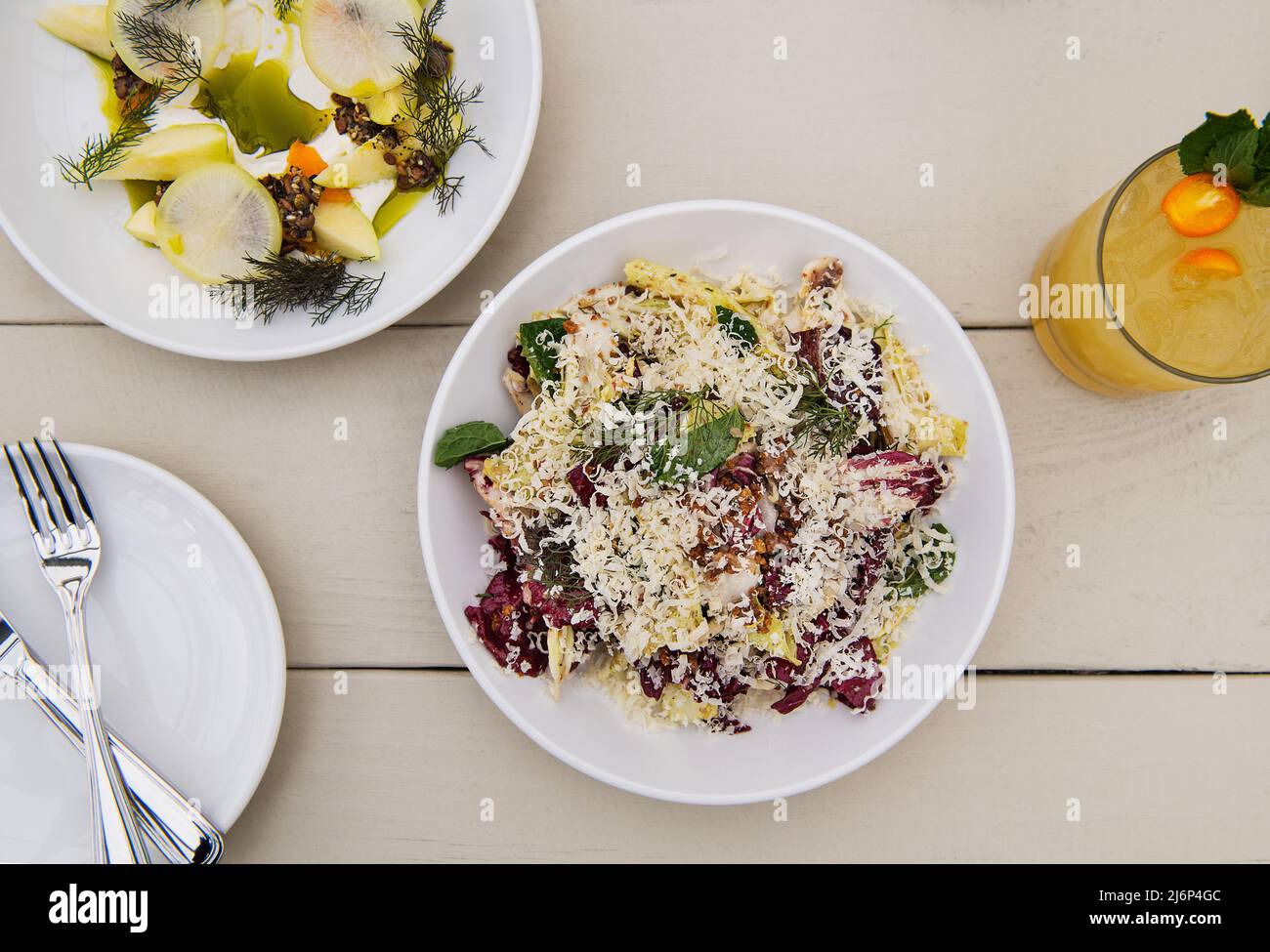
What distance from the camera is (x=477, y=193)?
5.39ft

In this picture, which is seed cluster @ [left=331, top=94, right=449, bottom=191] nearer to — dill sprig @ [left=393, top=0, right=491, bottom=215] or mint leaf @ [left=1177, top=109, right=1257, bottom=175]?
dill sprig @ [left=393, top=0, right=491, bottom=215]

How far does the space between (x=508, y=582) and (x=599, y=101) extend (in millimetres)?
1014

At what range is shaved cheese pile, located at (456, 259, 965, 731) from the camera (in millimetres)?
1397

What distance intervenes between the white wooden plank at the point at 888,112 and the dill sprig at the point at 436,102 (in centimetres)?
17

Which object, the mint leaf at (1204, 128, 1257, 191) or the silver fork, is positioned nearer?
the mint leaf at (1204, 128, 1257, 191)

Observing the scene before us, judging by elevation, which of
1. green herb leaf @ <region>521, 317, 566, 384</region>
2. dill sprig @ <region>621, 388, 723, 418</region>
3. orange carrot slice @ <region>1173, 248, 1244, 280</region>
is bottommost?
dill sprig @ <region>621, 388, 723, 418</region>

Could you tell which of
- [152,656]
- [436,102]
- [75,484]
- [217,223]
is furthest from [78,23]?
[152,656]

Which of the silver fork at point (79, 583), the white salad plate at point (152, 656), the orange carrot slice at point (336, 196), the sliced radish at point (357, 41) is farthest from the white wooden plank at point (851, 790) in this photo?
the sliced radish at point (357, 41)

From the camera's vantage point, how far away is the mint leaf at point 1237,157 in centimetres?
139

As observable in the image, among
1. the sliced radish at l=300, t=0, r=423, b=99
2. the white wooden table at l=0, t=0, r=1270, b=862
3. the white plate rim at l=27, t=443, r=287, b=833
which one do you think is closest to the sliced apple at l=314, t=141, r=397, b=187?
the sliced radish at l=300, t=0, r=423, b=99

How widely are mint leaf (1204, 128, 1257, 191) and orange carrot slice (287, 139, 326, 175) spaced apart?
1600 millimetres

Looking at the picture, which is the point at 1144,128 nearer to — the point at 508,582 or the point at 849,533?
the point at 849,533

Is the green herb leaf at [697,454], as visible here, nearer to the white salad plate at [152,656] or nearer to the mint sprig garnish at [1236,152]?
the white salad plate at [152,656]
